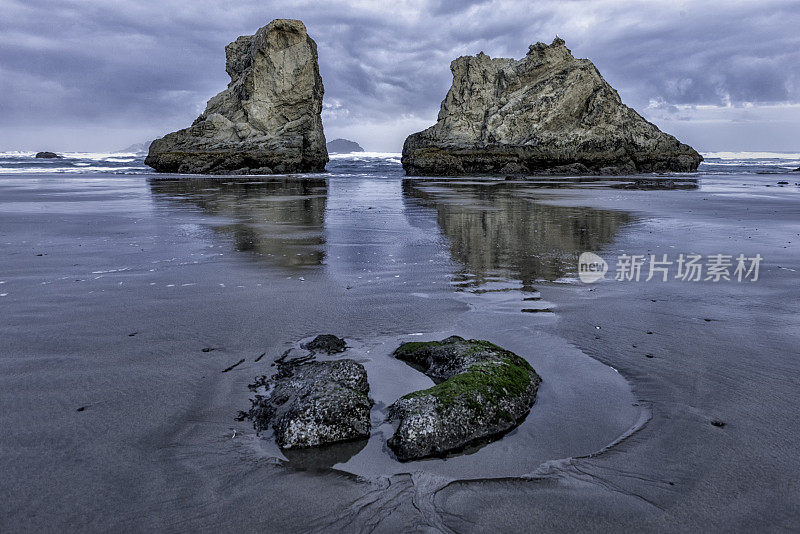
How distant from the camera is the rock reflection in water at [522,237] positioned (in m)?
8.57

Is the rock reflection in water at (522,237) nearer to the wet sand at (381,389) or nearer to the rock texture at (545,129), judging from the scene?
the wet sand at (381,389)

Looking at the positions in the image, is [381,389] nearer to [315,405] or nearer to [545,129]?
[315,405]

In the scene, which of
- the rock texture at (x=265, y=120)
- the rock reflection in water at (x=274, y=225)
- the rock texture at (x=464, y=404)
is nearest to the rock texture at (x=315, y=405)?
the rock texture at (x=464, y=404)

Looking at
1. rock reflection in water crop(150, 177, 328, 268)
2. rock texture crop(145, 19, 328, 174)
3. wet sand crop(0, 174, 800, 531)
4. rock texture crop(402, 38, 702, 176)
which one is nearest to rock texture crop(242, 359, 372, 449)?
wet sand crop(0, 174, 800, 531)

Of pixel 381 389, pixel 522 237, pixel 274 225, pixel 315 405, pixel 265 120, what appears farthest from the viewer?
pixel 265 120

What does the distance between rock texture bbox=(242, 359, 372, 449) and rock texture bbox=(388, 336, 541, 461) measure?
1.01 feet

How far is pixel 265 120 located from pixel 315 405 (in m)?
61.2

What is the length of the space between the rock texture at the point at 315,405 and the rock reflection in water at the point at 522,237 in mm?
3911

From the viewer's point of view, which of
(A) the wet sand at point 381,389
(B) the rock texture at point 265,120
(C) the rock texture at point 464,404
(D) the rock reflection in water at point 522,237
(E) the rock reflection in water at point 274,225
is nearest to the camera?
(A) the wet sand at point 381,389

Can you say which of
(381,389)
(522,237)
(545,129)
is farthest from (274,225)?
(545,129)

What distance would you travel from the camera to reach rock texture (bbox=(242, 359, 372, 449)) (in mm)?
3449

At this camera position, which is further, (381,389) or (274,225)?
(274,225)

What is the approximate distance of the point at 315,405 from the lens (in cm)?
356

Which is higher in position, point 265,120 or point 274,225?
point 265,120
